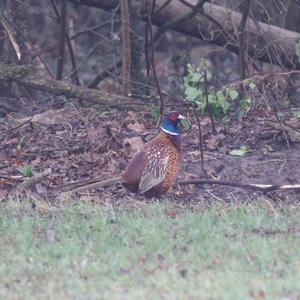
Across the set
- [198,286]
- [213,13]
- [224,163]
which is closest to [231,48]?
[213,13]

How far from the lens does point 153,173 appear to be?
29.1 feet

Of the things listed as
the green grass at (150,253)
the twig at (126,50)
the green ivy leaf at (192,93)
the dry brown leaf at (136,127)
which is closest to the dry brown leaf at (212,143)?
the green ivy leaf at (192,93)

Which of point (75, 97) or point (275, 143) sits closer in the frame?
point (275, 143)

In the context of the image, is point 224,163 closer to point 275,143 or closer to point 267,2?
point 275,143

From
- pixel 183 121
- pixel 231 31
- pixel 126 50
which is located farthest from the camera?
pixel 231 31

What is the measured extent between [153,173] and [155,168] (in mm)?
49

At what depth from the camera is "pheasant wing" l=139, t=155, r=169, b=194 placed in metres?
8.84

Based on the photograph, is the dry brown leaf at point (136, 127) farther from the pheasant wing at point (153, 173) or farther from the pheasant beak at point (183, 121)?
the pheasant wing at point (153, 173)

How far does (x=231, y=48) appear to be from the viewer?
12.5 meters

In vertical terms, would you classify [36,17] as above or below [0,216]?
below

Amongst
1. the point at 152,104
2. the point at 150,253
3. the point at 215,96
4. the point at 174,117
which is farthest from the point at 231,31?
the point at 150,253

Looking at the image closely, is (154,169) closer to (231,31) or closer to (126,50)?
(126,50)

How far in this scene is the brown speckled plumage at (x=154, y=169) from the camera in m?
8.85

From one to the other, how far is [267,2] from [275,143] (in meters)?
3.23
